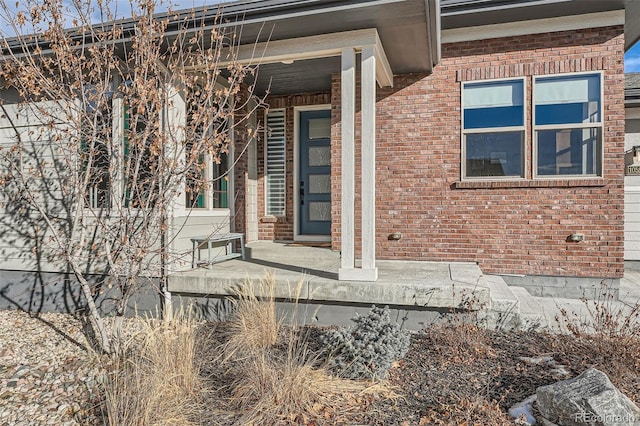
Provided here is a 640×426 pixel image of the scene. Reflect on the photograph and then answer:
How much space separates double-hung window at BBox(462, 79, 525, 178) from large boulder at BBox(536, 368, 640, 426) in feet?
11.4

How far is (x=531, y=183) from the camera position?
5340 millimetres

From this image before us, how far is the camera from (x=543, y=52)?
5285mm

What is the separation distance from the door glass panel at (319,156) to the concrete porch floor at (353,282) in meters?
2.05

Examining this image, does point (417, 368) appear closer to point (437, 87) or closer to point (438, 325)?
point (438, 325)


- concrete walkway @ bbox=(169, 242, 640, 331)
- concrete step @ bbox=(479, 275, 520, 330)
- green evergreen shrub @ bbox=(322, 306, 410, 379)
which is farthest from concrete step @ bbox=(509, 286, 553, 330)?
green evergreen shrub @ bbox=(322, 306, 410, 379)

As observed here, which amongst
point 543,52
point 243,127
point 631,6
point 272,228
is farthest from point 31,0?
point 631,6

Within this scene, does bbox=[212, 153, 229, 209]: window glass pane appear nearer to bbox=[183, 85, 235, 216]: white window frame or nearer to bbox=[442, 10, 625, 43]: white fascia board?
bbox=[183, 85, 235, 216]: white window frame

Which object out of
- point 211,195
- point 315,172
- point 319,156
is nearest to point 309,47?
point 211,195

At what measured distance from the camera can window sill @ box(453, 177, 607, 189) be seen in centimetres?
516

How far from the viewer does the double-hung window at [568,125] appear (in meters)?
5.18

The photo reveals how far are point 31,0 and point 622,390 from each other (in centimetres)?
605

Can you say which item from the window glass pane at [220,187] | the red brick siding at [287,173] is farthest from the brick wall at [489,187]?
the window glass pane at [220,187]

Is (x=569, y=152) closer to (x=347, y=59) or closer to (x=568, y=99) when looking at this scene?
(x=568, y=99)

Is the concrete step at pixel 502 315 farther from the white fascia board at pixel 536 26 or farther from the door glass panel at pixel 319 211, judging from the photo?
the white fascia board at pixel 536 26
